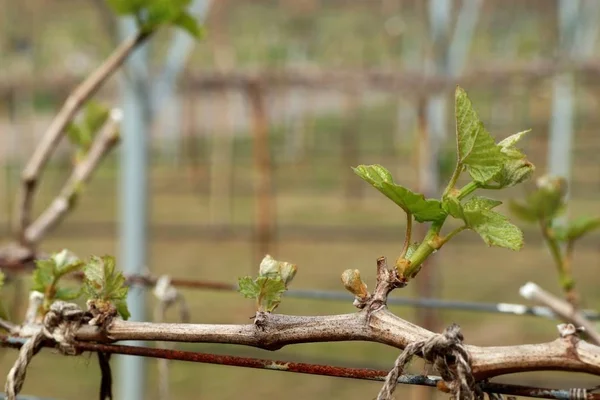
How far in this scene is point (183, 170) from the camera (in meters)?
6.29

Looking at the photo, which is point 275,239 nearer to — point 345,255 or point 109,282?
point 345,255

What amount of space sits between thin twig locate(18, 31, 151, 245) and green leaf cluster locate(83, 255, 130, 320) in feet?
0.57

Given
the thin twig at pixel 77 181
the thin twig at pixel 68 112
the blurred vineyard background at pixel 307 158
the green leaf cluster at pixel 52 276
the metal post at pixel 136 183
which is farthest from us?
the blurred vineyard background at pixel 307 158

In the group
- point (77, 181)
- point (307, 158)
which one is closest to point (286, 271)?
point (77, 181)

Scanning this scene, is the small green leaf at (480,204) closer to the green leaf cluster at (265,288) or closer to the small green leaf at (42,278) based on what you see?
the green leaf cluster at (265,288)

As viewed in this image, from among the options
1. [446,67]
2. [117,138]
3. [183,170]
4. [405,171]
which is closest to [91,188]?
[183,170]

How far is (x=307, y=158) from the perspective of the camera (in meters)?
6.62

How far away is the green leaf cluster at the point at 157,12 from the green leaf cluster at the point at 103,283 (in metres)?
0.16

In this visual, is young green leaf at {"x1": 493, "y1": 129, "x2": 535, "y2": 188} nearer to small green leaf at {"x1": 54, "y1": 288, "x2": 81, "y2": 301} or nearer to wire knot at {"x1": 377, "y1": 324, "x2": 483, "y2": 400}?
wire knot at {"x1": 377, "y1": 324, "x2": 483, "y2": 400}

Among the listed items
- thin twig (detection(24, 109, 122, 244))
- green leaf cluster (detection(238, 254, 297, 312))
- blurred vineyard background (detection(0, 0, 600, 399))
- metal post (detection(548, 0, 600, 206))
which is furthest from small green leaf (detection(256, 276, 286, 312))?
metal post (detection(548, 0, 600, 206))

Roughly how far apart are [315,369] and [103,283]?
9 cm

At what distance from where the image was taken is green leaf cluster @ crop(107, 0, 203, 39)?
41 centimetres

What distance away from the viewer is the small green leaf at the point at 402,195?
243 mm

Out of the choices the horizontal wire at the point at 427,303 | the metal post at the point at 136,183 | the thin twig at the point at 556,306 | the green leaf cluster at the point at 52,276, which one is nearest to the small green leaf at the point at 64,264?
the green leaf cluster at the point at 52,276
